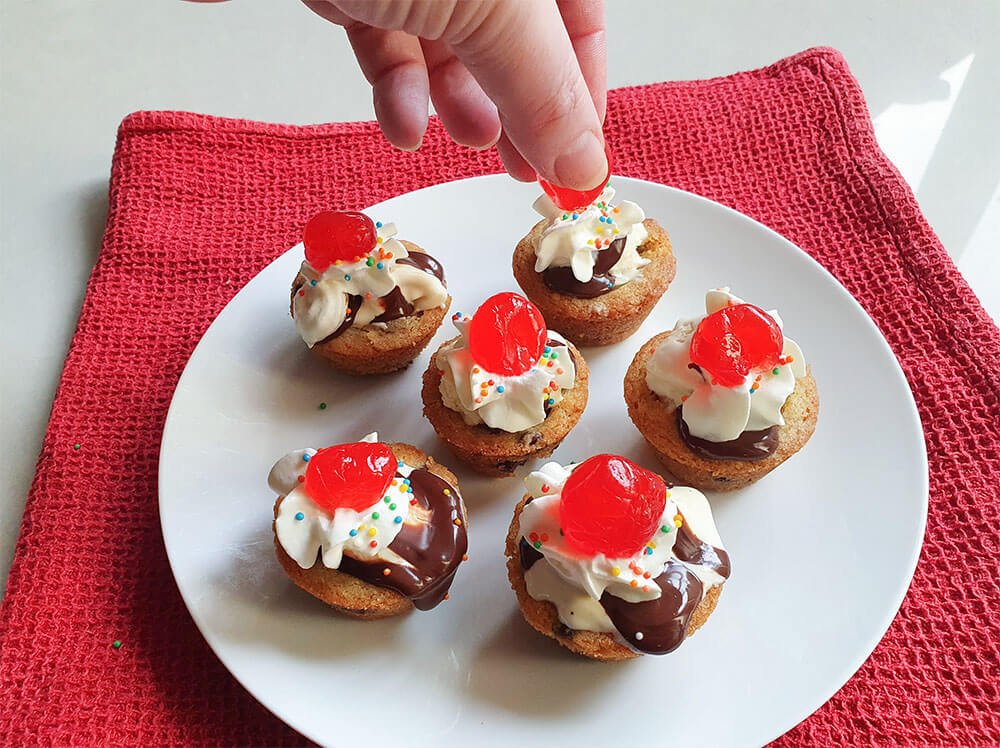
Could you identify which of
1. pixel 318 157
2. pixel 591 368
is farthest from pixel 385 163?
pixel 591 368

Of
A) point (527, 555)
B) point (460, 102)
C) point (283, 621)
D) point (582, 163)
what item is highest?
point (582, 163)

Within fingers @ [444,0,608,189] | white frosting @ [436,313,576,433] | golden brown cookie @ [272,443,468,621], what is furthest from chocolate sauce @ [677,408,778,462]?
fingers @ [444,0,608,189]

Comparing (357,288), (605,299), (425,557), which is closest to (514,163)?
(605,299)

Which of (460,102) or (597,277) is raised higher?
(460,102)

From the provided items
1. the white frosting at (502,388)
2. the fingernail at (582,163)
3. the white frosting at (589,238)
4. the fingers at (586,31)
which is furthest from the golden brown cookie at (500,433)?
the fingers at (586,31)

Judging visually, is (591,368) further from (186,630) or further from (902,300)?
(186,630)

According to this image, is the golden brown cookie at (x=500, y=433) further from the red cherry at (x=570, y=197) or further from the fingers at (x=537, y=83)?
the fingers at (x=537, y=83)

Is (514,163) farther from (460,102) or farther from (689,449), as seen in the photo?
(689,449)
